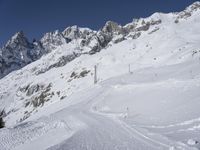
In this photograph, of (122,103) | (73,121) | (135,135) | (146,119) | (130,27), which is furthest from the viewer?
(130,27)

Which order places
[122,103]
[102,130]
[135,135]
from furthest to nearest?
1. [122,103]
2. [102,130]
3. [135,135]

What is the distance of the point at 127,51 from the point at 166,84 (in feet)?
230

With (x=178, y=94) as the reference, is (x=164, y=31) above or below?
above

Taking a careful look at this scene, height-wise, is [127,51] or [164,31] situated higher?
[164,31]

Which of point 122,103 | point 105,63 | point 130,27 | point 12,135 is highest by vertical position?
point 130,27

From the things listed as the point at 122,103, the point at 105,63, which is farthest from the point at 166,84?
the point at 105,63

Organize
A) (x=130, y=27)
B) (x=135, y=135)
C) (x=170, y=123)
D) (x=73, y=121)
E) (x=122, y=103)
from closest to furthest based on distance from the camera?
1. (x=135, y=135)
2. (x=170, y=123)
3. (x=73, y=121)
4. (x=122, y=103)
5. (x=130, y=27)

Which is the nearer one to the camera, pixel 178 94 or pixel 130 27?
pixel 178 94

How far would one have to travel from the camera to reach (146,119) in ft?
66.3

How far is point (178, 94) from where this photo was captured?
25.0 m

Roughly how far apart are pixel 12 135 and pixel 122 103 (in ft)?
37.4

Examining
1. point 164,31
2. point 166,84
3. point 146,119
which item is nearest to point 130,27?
point 164,31

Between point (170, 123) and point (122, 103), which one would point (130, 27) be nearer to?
point (122, 103)

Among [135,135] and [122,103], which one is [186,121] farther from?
[122,103]
